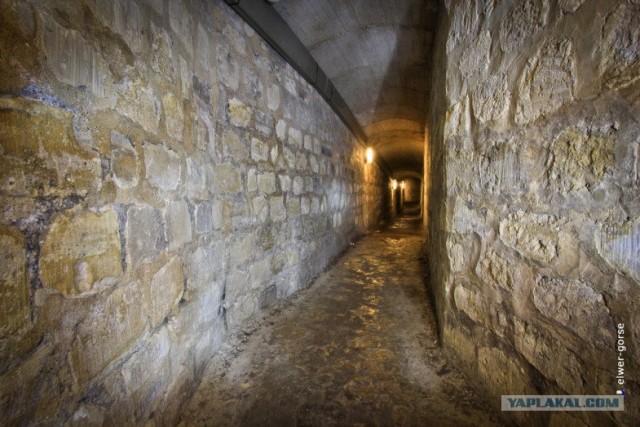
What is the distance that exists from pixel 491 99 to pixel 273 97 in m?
1.69

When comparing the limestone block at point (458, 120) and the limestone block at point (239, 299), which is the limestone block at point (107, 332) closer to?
the limestone block at point (239, 299)

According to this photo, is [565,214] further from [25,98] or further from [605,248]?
[25,98]

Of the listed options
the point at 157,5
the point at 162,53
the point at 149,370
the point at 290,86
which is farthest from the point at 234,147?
the point at 149,370

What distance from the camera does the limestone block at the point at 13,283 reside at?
0.64m

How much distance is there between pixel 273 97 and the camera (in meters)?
2.36

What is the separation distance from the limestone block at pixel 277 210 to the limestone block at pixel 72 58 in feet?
5.01

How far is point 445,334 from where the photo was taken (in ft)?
5.64

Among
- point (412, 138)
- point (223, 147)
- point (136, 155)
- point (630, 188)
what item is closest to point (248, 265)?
→ point (223, 147)

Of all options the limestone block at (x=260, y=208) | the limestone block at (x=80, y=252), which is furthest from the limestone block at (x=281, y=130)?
the limestone block at (x=80, y=252)

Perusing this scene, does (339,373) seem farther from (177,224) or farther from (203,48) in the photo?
(203,48)

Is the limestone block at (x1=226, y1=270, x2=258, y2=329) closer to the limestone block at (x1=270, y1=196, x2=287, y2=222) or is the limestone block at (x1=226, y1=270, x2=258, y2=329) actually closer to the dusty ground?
the dusty ground

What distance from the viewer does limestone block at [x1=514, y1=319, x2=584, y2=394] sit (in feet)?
3.07

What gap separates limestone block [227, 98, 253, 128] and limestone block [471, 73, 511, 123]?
4.83 feet

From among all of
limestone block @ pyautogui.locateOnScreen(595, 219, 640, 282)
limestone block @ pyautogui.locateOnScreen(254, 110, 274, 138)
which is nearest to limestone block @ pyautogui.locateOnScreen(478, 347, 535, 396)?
limestone block @ pyautogui.locateOnScreen(595, 219, 640, 282)
